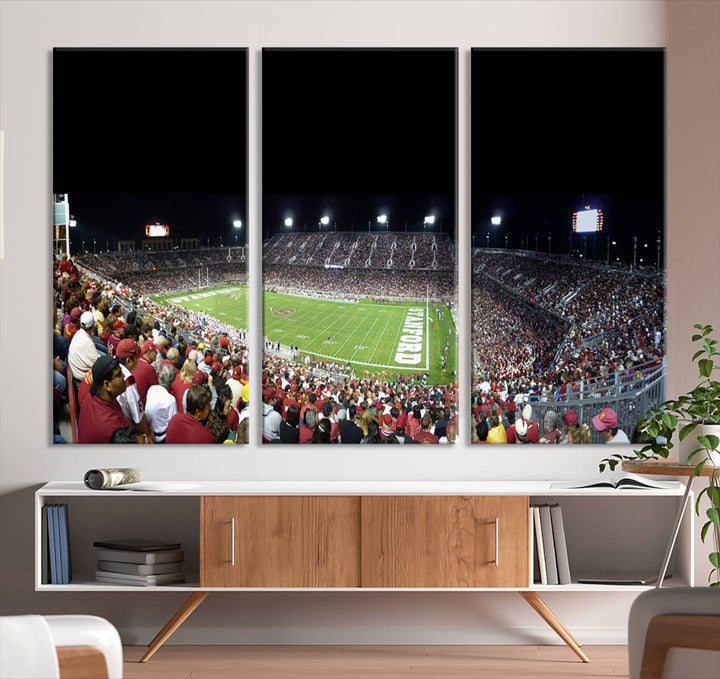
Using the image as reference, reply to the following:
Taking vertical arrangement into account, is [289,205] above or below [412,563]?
above

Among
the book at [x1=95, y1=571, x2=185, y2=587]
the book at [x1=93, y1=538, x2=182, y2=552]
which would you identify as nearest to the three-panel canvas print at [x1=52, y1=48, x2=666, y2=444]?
the book at [x1=93, y1=538, x2=182, y2=552]

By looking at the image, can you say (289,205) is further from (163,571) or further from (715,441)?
(715,441)

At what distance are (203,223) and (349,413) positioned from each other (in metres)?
1.08

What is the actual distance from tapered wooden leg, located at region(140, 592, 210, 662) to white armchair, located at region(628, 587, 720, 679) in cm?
241

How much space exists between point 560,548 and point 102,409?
206 centimetres

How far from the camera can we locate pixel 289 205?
4.30 metres

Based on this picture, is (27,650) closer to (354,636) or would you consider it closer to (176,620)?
(176,620)

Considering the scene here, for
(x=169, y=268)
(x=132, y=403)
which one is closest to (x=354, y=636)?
(x=132, y=403)

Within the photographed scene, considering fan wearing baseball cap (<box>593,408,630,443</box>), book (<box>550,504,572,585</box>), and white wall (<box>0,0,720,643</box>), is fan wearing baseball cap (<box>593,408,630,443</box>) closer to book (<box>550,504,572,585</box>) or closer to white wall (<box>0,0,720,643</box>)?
white wall (<box>0,0,720,643</box>)

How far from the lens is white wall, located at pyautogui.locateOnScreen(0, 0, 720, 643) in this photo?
423 cm

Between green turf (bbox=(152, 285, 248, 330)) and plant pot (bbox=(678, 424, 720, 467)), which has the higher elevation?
green turf (bbox=(152, 285, 248, 330))

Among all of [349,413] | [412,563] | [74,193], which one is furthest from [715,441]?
[74,193]

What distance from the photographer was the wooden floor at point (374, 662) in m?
3.79

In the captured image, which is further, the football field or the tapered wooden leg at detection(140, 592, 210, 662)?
the football field
